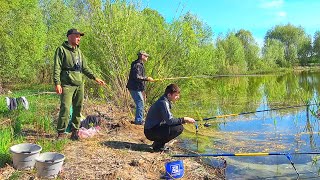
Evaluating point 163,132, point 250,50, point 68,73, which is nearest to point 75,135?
point 68,73

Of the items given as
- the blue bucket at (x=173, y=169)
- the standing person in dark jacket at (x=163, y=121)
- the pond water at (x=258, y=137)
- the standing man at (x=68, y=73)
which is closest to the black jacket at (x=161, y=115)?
the standing person in dark jacket at (x=163, y=121)

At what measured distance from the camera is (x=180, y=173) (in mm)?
4609

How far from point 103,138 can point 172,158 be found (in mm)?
1495

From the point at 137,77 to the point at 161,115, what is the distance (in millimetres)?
2251

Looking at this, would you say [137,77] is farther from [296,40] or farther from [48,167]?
[296,40]

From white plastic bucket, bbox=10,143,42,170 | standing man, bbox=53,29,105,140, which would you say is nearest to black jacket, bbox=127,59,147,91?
standing man, bbox=53,29,105,140

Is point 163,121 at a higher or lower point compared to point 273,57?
lower

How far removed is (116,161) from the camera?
4.89 metres

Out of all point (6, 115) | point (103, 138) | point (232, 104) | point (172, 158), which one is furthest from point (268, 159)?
point (232, 104)

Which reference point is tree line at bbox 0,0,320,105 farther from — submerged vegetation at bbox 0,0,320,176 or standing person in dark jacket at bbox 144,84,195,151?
standing person in dark jacket at bbox 144,84,195,151

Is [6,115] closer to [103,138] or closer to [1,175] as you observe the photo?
[103,138]

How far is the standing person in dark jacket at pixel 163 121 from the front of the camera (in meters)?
5.33

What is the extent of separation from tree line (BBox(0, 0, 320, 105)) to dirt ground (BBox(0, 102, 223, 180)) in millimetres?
3826

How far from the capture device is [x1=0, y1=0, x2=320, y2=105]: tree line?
32.3 feet
